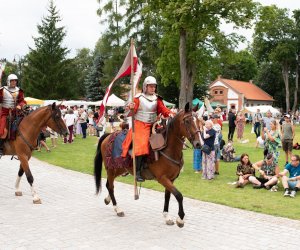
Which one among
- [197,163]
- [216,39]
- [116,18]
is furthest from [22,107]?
[116,18]

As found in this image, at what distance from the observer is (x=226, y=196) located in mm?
10508

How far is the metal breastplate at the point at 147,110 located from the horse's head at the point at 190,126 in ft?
2.25

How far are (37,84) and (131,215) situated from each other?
160 ft

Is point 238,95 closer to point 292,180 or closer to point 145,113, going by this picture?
point 292,180

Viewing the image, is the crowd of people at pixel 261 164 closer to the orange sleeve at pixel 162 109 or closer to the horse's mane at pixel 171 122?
the orange sleeve at pixel 162 109

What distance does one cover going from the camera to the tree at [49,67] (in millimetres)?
55000

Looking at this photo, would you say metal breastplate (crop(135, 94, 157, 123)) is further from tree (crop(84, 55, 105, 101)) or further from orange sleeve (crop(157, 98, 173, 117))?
tree (crop(84, 55, 105, 101))

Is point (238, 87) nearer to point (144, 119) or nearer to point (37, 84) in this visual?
point (37, 84)

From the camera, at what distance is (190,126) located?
23.9 ft

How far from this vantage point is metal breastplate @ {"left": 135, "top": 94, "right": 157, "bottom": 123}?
25.9ft

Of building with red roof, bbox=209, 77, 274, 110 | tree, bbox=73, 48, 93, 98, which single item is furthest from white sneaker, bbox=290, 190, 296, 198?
tree, bbox=73, 48, 93, 98

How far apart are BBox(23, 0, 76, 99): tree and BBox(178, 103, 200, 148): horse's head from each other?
4894 cm

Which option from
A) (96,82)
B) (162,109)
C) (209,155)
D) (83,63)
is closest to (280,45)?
(96,82)

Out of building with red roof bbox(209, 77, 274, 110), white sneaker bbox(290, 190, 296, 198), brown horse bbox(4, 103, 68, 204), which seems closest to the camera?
brown horse bbox(4, 103, 68, 204)
